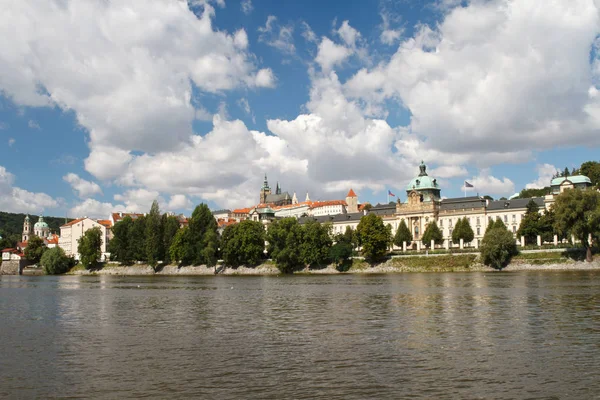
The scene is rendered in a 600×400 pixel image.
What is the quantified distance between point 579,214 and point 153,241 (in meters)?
91.6

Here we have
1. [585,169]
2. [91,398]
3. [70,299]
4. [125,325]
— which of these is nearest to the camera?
[91,398]

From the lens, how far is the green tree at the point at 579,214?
89.5 metres

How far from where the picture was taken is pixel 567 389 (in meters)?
18.2

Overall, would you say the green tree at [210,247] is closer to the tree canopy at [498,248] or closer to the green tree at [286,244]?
the green tree at [286,244]

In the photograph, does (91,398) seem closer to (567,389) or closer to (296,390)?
(296,390)

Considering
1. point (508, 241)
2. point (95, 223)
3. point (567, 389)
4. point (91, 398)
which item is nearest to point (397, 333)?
point (567, 389)

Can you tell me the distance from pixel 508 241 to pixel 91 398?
92858 millimetres

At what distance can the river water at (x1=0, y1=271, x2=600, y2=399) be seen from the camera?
1902cm

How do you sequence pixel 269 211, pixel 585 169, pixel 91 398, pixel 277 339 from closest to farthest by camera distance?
pixel 91 398, pixel 277 339, pixel 585 169, pixel 269 211

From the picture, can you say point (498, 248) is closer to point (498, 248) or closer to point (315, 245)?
point (498, 248)

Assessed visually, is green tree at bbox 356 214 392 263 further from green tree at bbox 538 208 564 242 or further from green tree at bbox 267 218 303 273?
green tree at bbox 538 208 564 242

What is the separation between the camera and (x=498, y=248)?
10012 cm

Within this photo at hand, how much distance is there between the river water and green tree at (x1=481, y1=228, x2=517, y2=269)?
188 feet

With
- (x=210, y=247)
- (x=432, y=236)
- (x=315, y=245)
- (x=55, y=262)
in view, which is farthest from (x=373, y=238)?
(x=55, y=262)
